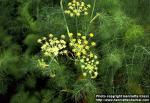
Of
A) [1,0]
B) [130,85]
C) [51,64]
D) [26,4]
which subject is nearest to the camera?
[51,64]

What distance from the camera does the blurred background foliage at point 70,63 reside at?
3.07 meters

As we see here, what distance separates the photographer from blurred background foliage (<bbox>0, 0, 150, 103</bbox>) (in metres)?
3.07

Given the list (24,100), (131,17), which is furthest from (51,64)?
(131,17)

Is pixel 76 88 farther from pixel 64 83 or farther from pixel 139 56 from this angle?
pixel 139 56

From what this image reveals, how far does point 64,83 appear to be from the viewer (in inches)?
119

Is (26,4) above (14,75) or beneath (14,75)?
above

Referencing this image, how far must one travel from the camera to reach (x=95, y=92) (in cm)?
298

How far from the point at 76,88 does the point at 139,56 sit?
680 mm

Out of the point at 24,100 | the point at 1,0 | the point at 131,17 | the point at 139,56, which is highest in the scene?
the point at 1,0

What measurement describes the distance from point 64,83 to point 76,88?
0.15 m

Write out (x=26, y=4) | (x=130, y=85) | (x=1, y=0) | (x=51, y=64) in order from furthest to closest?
1. (x=1, y=0)
2. (x=26, y=4)
3. (x=130, y=85)
4. (x=51, y=64)

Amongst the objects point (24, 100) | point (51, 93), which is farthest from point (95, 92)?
point (24, 100)

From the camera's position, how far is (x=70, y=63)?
3.23 metres

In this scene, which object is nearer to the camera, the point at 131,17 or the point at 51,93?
the point at 51,93
